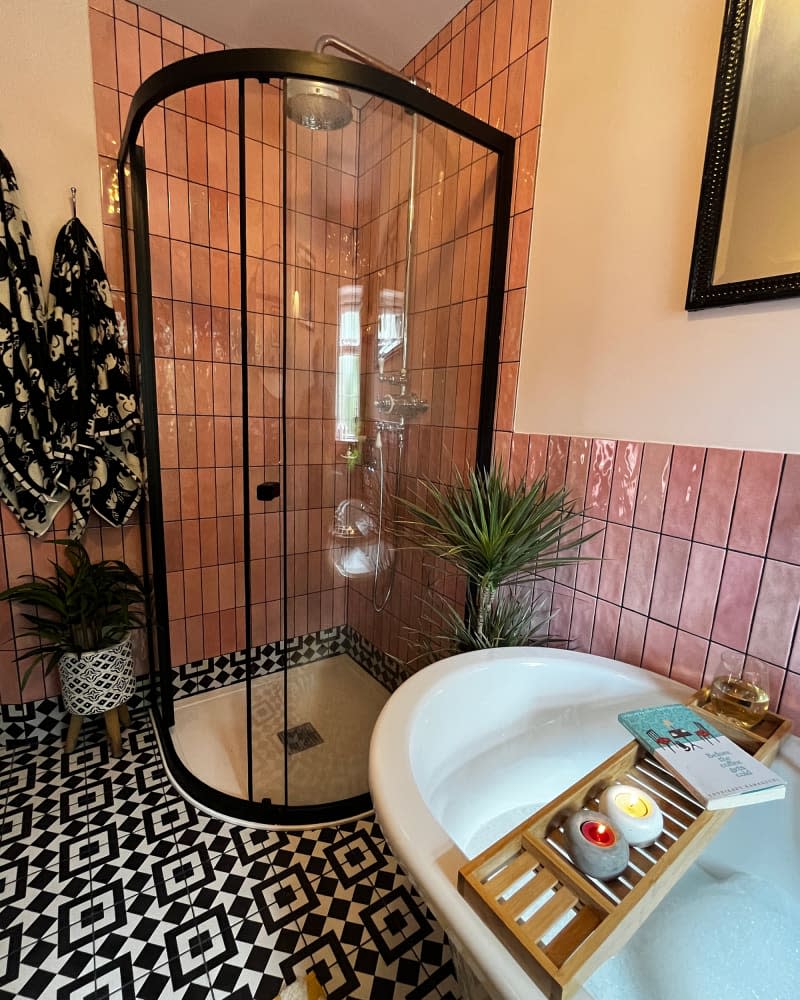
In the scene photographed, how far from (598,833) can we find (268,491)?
123 centimetres

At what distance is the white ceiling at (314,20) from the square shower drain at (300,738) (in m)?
2.43

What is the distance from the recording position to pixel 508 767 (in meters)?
1.06

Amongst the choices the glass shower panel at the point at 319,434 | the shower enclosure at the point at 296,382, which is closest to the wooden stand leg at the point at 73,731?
the shower enclosure at the point at 296,382

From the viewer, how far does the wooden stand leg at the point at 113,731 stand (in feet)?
5.45

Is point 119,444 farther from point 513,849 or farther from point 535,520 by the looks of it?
point 513,849

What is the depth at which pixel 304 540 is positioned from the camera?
5.48 feet

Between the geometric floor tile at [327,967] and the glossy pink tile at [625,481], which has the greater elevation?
the glossy pink tile at [625,481]

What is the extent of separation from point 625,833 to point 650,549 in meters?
0.65

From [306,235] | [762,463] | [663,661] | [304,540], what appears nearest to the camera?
[762,463]

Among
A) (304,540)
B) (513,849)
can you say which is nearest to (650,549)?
(513,849)

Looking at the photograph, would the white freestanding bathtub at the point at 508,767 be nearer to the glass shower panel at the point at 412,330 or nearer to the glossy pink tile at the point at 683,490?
the glossy pink tile at the point at 683,490

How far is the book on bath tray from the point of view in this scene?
73 centimetres

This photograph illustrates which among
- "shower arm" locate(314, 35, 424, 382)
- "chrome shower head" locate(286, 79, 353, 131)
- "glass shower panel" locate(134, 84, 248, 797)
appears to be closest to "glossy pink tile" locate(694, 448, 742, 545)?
"shower arm" locate(314, 35, 424, 382)

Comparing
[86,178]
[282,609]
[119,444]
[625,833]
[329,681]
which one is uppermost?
[86,178]
